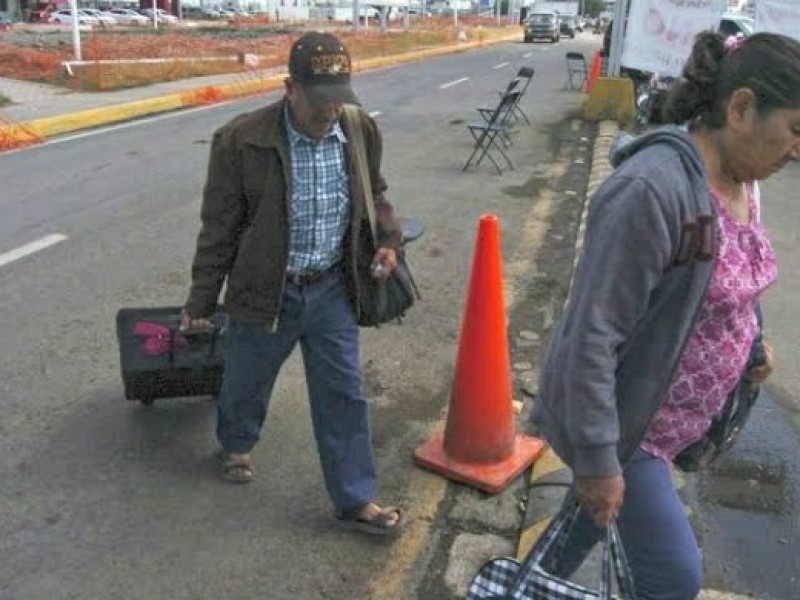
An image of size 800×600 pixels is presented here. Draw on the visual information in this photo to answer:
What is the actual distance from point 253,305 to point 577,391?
1403 millimetres

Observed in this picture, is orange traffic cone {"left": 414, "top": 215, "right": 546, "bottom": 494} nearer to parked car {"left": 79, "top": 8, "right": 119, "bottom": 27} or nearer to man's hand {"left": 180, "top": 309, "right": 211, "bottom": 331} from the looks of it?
man's hand {"left": 180, "top": 309, "right": 211, "bottom": 331}

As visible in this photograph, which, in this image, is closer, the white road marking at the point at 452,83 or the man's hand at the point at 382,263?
the man's hand at the point at 382,263

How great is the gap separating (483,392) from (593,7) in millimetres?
122101

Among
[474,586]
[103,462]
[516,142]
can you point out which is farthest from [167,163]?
[474,586]

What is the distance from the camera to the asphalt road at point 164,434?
3021 mm

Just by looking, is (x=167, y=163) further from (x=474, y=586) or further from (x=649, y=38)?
(x=474, y=586)

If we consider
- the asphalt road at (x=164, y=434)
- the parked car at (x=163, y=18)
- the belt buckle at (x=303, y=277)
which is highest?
the belt buckle at (x=303, y=277)

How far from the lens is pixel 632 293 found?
174 cm

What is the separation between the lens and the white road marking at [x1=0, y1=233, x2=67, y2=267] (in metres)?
6.38

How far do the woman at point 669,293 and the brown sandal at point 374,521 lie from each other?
52.9 inches

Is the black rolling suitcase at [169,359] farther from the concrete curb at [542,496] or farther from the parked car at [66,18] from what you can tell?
the parked car at [66,18]

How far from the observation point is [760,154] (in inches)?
71.0

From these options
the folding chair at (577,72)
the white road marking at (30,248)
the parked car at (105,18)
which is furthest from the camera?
the parked car at (105,18)

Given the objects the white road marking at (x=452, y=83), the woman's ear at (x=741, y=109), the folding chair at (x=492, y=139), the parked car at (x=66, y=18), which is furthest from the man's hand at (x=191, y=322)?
the parked car at (x=66, y=18)
